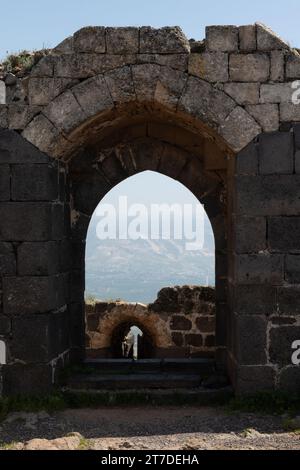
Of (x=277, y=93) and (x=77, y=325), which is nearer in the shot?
(x=277, y=93)

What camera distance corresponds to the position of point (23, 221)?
643cm

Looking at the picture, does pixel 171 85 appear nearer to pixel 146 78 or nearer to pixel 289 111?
pixel 146 78

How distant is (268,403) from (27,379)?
2466 millimetres

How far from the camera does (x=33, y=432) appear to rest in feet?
18.9

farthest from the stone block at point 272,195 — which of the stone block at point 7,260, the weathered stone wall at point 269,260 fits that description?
the stone block at point 7,260

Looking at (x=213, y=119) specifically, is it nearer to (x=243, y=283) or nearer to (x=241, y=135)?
(x=241, y=135)

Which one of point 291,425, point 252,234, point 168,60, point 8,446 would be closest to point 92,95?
point 168,60

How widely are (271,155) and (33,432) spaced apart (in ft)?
11.6

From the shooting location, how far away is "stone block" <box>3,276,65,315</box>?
6.42 meters

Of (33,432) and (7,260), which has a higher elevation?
(7,260)

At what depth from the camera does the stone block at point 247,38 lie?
20.7 feet

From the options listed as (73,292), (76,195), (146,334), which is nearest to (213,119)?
(76,195)

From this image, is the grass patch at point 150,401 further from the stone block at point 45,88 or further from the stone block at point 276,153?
the stone block at point 45,88
